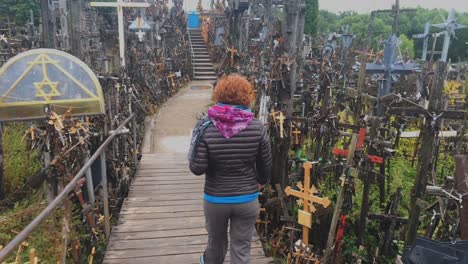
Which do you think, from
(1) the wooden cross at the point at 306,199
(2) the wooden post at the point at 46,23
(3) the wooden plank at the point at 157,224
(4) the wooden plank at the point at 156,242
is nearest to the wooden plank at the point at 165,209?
(3) the wooden plank at the point at 157,224

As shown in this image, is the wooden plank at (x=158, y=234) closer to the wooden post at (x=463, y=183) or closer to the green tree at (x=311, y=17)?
the wooden post at (x=463, y=183)

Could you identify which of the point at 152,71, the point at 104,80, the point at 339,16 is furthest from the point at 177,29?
the point at 339,16

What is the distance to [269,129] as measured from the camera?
4.94 m

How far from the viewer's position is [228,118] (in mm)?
2709

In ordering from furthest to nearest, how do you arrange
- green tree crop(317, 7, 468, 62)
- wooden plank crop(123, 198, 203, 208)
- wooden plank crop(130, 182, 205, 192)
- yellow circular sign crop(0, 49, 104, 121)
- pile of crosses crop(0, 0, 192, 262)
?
green tree crop(317, 7, 468, 62)
wooden plank crop(130, 182, 205, 192)
wooden plank crop(123, 198, 203, 208)
yellow circular sign crop(0, 49, 104, 121)
pile of crosses crop(0, 0, 192, 262)

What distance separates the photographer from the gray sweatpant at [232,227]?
9.44 feet

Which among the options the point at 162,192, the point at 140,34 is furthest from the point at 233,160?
the point at 140,34

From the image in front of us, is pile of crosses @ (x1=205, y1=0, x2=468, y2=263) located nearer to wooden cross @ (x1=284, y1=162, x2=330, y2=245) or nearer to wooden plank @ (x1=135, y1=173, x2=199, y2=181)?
wooden cross @ (x1=284, y1=162, x2=330, y2=245)

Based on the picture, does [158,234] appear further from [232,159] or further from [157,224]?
[232,159]

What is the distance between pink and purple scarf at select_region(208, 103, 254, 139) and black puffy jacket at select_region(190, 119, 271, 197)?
33 millimetres

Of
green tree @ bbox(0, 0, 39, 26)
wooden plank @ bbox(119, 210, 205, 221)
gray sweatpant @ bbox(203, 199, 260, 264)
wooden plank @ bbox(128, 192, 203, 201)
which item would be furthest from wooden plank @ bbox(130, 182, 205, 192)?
green tree @ bbox(0, 0, 39, 26)

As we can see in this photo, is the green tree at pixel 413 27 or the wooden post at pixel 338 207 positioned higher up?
the green tree at pixel 413 27

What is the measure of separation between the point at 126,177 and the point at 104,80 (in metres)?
1.43

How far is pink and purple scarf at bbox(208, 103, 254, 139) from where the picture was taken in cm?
271
